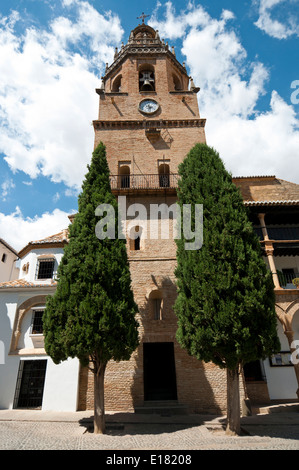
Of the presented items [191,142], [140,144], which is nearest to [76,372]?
[140,144]

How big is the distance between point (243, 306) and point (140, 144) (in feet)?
38.5

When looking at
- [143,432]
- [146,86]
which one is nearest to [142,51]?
[146,86]

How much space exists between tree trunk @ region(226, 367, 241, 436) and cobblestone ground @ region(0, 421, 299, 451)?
282mm

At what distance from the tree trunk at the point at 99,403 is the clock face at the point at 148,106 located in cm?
1501

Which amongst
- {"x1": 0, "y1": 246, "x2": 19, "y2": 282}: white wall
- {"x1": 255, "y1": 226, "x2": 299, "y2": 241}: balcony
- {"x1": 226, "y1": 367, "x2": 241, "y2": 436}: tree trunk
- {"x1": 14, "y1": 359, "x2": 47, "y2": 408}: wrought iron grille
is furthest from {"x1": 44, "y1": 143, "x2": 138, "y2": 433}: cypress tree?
{"x1": 0, "y1": 246, "x2": 19, "y2": 282}: white wall

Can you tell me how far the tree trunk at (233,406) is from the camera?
26.2ft

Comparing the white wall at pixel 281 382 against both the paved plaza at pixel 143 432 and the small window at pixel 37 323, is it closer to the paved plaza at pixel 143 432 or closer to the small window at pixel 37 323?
the paved plaza at pixel 143 432

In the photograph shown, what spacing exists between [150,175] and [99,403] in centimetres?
1102

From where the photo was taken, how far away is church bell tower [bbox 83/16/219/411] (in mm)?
11242

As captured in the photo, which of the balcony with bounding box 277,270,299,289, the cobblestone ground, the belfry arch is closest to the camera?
the cobblestone ground

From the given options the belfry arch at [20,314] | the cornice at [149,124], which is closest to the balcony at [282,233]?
the cornice at [149,124]

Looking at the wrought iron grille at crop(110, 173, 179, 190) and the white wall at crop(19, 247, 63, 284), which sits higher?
the wrought iron grille at crop(110, 173, 179, 190)

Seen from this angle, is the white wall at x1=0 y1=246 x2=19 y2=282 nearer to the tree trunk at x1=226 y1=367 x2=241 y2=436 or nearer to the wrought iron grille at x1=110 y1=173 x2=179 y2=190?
the wrought iron grille at x1=110 y1=173 x2=179 y2=190
